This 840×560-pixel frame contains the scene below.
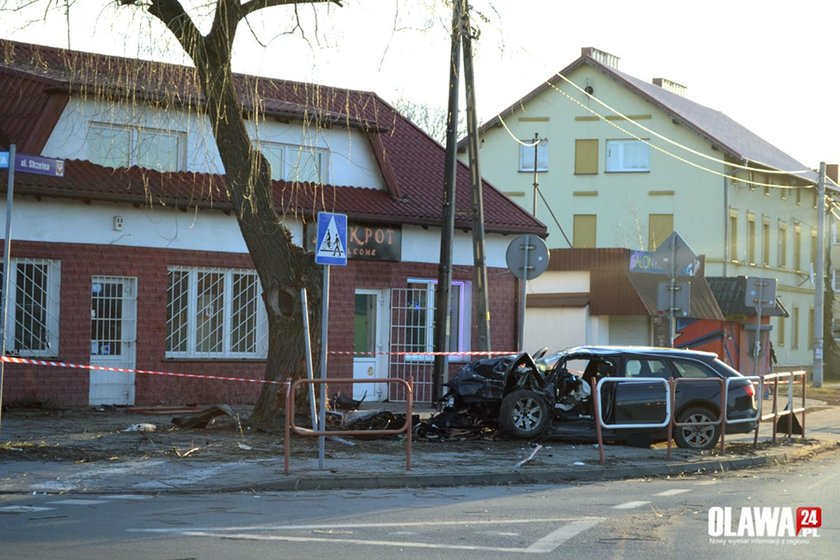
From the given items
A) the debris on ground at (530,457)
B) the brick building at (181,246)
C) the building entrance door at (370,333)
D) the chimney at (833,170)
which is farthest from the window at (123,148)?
the chimney at (833,170)

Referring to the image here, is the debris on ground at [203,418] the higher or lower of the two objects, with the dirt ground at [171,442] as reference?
higher

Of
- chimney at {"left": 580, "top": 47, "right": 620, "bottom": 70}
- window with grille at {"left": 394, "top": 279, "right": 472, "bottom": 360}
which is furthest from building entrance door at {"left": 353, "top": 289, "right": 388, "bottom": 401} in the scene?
chimney at {"left": 580, "top": 47, "right": 620, "bottom": 70}

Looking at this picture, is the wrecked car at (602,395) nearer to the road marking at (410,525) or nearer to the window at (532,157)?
the road marking at (410,525)

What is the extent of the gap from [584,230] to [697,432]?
109 feet

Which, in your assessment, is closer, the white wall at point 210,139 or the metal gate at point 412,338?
the white wall at point 210,139

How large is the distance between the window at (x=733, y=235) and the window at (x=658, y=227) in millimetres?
2167

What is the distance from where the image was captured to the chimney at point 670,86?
60.2 m

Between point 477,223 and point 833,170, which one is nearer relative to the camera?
point 477,223

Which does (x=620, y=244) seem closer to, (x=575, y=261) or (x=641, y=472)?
(x=575, y=261)

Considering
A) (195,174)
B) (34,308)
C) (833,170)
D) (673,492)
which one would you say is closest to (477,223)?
(195,174)

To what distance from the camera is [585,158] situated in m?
50.8

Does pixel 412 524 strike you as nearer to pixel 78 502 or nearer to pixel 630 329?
pixel 78 502

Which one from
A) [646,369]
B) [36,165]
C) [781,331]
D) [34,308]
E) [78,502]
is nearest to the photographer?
[78,502]

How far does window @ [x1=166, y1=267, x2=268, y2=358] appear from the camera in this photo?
23.3 meters
